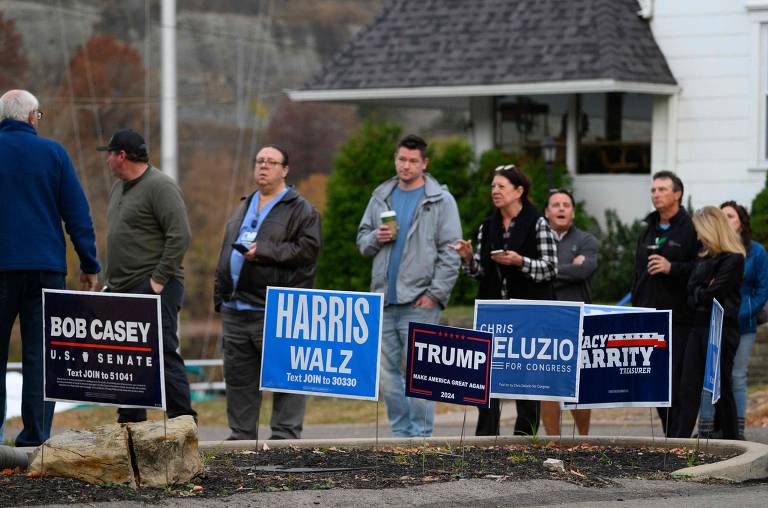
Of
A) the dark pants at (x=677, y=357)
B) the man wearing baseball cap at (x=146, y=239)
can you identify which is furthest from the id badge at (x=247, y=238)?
the dark pants at (x=677, y=357)

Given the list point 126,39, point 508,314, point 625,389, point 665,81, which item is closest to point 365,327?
point 508,314

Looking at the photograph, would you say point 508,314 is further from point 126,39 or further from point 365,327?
point 126,39

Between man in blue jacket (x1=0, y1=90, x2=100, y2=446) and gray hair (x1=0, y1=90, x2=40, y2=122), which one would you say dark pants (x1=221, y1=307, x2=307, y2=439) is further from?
gray hair (x1=0, y1=90, x2=40, y2=122)

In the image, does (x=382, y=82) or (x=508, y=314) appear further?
(x=382, y=82)

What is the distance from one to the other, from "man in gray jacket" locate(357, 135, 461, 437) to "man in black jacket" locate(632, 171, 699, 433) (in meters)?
1.45

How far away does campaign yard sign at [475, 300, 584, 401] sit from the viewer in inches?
363

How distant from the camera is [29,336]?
9023mm

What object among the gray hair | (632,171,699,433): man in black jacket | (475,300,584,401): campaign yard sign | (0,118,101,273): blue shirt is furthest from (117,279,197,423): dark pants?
(632,171,699,433): man in black jacket

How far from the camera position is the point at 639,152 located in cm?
2269

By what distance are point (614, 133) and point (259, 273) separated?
1312cm

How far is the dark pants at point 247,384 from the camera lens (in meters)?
10.6

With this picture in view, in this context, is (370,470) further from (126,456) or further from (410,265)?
(410,265)

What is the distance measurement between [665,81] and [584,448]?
12.8 m

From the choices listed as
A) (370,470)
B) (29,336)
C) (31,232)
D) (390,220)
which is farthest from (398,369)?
(31,232)
